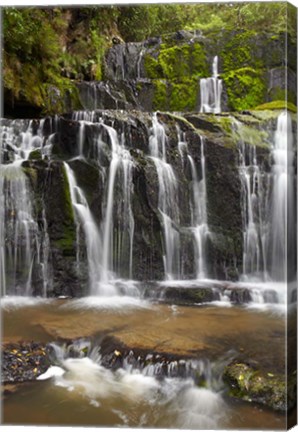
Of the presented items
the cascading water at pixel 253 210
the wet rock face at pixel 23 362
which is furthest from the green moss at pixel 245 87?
the wet rock face at pixel 23 362

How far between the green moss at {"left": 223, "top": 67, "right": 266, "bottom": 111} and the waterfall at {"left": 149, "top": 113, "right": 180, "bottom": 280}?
751 mm

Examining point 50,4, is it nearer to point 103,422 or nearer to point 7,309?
point 7,309

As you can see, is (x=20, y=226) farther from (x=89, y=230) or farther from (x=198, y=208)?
(x=198, y=208)

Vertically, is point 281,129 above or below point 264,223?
above

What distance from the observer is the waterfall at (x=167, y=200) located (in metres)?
4.89

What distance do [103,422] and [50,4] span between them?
380 centimetres

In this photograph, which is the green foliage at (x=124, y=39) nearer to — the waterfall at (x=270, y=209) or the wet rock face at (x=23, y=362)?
the waterfall at (x=270, y=209)

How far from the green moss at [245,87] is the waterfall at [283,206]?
36 cm

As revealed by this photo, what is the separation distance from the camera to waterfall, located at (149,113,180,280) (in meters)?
4.89

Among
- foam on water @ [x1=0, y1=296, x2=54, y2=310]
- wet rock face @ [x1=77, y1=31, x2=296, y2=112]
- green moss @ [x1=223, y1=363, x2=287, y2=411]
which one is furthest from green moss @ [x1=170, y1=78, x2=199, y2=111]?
green moss @ [x1=223, y1=363, x2=287, y2=411]

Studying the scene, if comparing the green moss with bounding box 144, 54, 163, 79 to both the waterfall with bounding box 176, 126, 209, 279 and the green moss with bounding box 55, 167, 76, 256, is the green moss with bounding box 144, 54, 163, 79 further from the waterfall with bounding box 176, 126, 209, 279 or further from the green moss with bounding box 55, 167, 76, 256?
the green moss with bounding box 55, 167, 76, 256

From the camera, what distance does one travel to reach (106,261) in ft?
16.0

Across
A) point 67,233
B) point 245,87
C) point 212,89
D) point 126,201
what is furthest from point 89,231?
point 245,87

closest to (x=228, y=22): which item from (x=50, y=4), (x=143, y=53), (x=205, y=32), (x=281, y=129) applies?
(x=205, y=32)
